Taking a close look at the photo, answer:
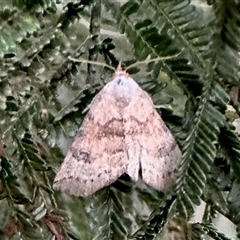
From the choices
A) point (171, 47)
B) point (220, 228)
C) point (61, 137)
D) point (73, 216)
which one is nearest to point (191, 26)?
point (171, 47)

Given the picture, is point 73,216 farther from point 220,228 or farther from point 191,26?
point 220,228

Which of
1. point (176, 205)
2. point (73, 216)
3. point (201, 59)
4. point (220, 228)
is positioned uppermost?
point (201, 59)

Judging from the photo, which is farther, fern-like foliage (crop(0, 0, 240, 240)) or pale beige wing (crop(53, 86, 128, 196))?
pale beige wing (crop(53, 86, 128, 196))

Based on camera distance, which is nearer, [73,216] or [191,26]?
[191,26]

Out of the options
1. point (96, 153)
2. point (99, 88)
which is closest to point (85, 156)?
point (96, 153)

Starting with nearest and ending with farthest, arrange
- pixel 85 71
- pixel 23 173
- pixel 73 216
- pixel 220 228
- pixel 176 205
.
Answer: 1. pixel 176 205
2. pixel 23 173
3. pixel 73 216
4. pixel 85 71
5. pixel 220 228

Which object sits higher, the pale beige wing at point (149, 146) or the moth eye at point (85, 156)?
the moth eye at point (85, 156)
